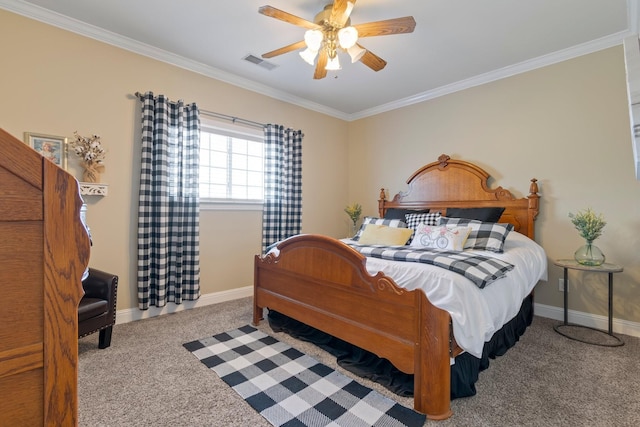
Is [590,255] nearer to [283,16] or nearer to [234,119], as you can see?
[283,16]

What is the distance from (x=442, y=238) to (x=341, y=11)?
1.96m

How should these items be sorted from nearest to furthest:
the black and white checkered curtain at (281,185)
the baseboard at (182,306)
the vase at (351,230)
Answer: the baseboard at (182,306) → the black and white checkered curtain at (281,185) → the vase at (351,230)

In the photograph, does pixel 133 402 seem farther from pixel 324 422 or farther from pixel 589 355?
pixel 589 355

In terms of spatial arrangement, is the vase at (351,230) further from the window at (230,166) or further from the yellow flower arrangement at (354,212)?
the window at (230,166)

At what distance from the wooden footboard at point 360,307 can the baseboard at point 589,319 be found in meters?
2.23

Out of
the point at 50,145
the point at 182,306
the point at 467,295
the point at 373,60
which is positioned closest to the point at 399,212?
the point at 373,60

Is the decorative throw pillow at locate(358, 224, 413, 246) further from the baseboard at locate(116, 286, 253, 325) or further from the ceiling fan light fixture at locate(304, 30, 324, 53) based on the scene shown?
the ceiling fan light fixture at locate(304, 30, 324, 53)

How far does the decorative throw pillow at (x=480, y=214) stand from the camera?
321 cm

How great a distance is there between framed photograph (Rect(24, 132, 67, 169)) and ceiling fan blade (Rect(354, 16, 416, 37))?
8.39 feet

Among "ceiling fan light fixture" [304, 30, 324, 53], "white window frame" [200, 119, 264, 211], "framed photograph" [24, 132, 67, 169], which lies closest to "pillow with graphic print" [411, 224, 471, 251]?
"ceiling fan light fixture" [304, 30, 324, 53]

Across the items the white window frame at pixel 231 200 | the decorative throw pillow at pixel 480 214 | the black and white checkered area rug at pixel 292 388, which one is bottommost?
the black and white checkered area rug at pixel 292 388

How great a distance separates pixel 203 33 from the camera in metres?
2.75

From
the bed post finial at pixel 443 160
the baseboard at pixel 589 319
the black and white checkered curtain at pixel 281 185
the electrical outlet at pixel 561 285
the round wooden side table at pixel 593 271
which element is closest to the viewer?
the round wooden side table at pixel 593 271

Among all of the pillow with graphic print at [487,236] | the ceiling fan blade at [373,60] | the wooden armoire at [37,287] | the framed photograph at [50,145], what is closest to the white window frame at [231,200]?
the framed photograph at [50,145]
